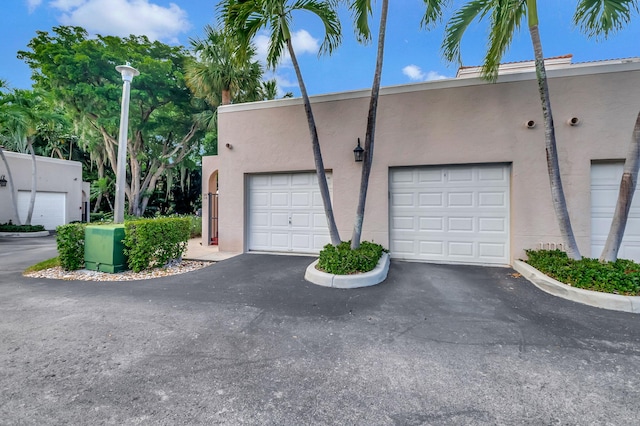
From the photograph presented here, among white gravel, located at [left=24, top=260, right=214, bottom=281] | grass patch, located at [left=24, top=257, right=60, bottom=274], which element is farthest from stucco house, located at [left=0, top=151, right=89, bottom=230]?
white gravel, located at [left=24, top=260, right=214, bottom=281]

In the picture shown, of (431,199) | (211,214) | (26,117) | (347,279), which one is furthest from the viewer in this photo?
(26,117)

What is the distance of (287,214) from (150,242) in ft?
10.3

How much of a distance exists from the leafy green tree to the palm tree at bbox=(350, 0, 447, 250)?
11019 mm

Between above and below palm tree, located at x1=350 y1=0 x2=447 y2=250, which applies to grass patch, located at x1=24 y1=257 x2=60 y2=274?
below

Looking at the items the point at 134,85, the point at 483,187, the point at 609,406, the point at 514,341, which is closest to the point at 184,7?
the point at 134,85

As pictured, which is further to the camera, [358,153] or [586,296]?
[358,153]

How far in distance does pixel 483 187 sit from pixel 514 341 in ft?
13.2

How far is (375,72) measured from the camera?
523 centimetres

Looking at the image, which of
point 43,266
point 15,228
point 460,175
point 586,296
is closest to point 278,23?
point 460,175

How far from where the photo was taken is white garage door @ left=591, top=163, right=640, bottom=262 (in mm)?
5414

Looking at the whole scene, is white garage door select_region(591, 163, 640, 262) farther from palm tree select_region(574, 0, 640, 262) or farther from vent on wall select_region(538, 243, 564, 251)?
palm tree select_region(574, 0, 640, 262)

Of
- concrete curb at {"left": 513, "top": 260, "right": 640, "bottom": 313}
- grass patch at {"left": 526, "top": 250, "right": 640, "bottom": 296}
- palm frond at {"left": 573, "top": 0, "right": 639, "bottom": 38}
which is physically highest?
palm frond at {"left": 573, "top": 0, "right": 639, "bottom": 38}

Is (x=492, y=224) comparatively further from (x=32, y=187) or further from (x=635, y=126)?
(x=32, y=187)

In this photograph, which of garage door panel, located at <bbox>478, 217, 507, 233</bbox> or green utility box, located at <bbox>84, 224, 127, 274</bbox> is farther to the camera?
garage door panel, located at <bbox>478, 217, 507, 233</bbox>
